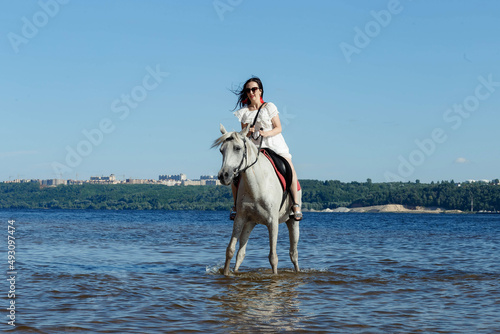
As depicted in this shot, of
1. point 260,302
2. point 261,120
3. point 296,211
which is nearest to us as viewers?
point 260,302

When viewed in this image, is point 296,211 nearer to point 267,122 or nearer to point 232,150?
point 267,122

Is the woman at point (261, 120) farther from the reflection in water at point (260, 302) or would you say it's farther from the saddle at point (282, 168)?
the reflection in water at point (260, 302)

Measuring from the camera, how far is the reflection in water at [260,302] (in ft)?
21.6

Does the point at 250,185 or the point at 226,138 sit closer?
the point at 226,138

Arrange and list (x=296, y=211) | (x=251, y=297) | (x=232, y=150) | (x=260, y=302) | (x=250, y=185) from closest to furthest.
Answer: (x=260, y=302) → (x=251, y=297) → (x=232, y=150) → (x=250, y=185) → (x=296, y=211)

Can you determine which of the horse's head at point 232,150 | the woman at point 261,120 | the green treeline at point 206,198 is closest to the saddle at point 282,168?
the woman at point 261,120

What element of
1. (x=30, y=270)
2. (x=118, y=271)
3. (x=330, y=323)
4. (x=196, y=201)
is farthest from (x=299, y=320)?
(x=196, y=201)

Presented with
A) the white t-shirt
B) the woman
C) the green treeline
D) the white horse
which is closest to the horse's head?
the white horse

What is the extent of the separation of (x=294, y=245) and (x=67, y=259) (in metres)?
6.41

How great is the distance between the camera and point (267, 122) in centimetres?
1009

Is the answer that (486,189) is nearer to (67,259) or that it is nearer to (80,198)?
(80,198)

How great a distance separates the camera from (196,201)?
18662 cm

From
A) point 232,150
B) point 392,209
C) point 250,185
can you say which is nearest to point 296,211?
point 250,185

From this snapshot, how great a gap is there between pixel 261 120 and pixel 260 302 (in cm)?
341
